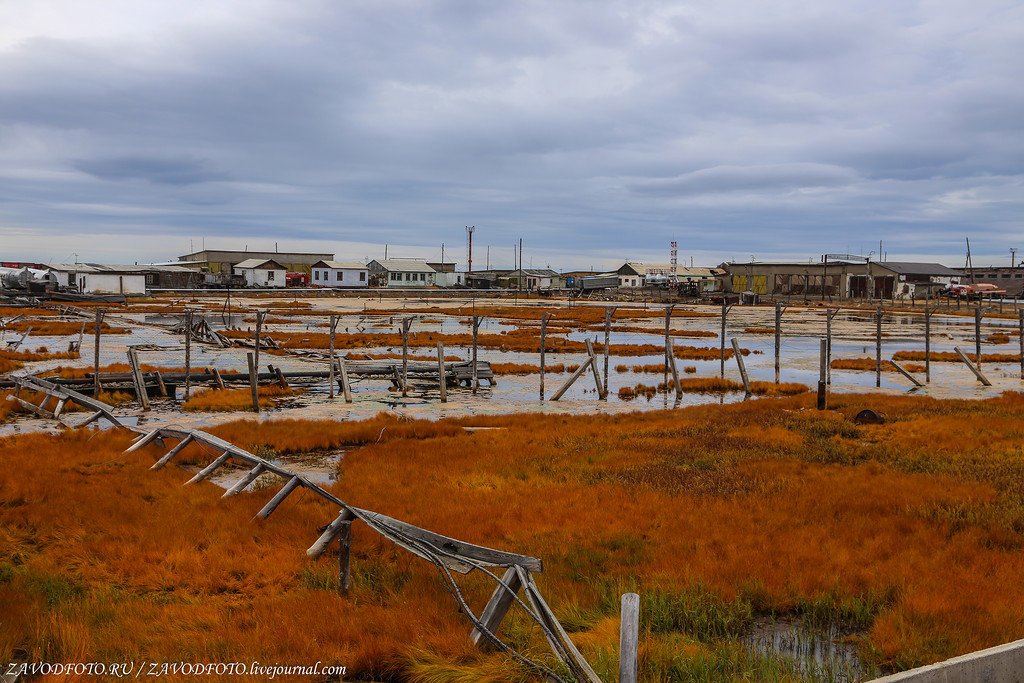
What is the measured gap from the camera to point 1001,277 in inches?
7160

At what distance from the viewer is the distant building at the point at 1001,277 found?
525 ft

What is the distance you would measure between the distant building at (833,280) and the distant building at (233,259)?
262ft

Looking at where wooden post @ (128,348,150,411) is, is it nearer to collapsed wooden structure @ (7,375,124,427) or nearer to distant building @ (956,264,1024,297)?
collapsed wooden structure @ (7,375,124,427)

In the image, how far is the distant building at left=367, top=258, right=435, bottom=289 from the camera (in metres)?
156

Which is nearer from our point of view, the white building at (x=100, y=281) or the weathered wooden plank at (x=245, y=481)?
the weathered wooden plank at (x=245, y=481)

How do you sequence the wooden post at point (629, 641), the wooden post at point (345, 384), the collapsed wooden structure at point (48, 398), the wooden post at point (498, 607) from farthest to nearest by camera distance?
the wooden post at point (345, 384), the collapsed wooden structure at point (48, 398), the wooden post at point (498, 607), the wooden post at point (629, 641)

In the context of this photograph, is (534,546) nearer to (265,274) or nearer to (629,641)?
(629,641)

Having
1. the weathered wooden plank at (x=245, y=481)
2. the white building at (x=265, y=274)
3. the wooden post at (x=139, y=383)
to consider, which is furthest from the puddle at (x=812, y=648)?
the white building at (x=265, y=274)

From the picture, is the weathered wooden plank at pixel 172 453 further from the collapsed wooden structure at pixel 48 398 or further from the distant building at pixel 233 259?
the distant building at pixel 233 259

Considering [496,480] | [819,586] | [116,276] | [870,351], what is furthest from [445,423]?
[116,276]

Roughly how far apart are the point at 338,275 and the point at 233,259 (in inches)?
1523

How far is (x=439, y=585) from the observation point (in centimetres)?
1023

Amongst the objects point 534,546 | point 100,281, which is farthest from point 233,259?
point 534,546

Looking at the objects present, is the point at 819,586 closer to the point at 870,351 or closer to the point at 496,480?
the point at 496,480
